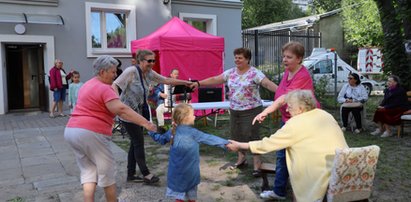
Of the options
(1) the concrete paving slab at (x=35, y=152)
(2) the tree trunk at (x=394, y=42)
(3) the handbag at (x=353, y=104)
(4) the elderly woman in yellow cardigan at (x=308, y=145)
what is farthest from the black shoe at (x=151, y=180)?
(2) the tree trunk at (x=394, y=42)

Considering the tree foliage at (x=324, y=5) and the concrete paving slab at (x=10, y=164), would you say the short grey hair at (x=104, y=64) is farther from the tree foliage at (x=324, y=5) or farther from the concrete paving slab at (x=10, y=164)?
the tree foliage at (x=324, y=5)

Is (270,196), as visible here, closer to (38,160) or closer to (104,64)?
(104,64)

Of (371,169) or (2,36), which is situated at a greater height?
(2,36)

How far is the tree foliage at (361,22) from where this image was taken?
22.9m

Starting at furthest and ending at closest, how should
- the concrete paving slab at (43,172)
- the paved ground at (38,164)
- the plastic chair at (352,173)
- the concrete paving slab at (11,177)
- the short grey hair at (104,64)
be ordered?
the concrete paving slab at (43,172)
the concrete paving slab at (11,177)
the paved ground at (38,164)
the short grey hair at (104,64)
the plastic chair at (352,173)

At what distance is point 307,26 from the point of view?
28234mm

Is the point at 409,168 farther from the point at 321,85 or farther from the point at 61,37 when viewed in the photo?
the point at 61,37

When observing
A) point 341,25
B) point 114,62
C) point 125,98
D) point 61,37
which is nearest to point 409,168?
point 125,98

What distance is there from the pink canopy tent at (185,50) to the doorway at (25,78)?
11.3ft

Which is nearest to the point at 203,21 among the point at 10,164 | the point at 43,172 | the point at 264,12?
the point at 10,164

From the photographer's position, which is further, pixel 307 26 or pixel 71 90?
pixel 307 26

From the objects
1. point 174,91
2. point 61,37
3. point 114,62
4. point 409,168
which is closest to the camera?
point 114,62

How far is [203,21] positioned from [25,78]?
280 inches

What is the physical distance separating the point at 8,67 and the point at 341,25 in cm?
2107
